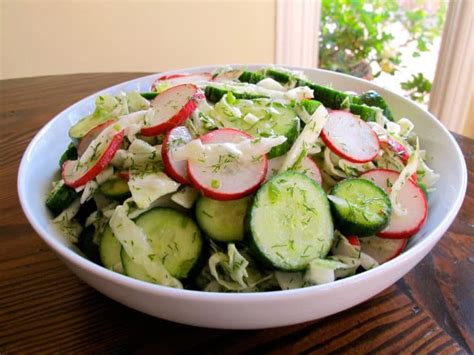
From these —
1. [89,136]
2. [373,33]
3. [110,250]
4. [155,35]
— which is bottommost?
[373,33]

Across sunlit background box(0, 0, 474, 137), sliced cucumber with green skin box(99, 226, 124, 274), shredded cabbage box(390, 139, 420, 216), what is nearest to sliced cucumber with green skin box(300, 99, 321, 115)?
shredded cabbage box(390, 139, 420, 216)

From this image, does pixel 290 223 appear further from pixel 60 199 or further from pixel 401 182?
pixel 60 199

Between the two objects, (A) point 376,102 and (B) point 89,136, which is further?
(A) point 376,102

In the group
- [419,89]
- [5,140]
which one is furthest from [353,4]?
[5,140]

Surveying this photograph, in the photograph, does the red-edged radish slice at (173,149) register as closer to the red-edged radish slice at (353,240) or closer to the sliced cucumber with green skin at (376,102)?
the red-edged radish slice at (353,240)

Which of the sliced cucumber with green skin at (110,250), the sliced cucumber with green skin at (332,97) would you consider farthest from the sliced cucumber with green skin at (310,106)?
the sliced cucumber with green skin at (110,250)

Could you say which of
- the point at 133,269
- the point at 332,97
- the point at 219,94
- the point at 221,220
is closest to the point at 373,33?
the point at 332,97
